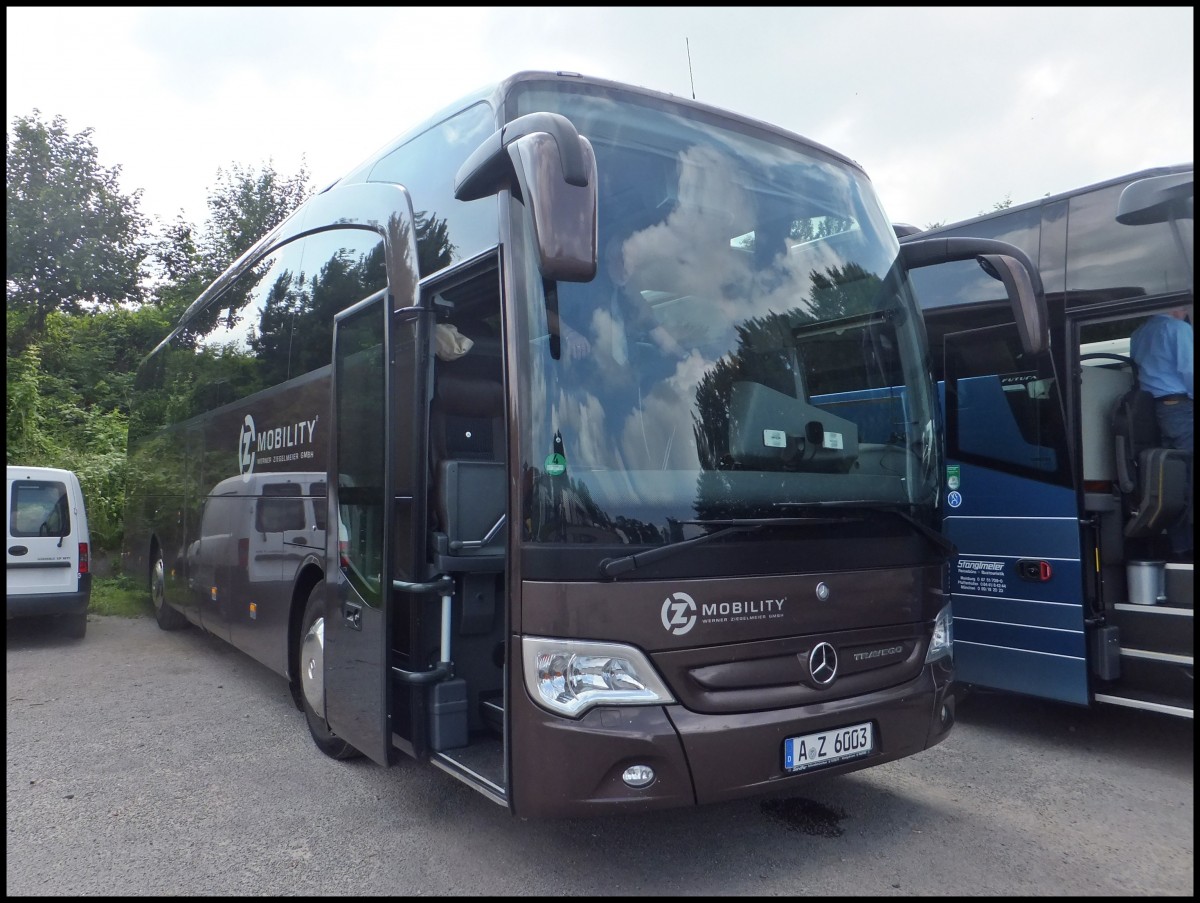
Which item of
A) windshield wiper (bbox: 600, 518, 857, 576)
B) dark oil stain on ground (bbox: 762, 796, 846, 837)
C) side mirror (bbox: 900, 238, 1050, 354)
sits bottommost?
dark oil stain on ground (bbox: 762, 796, 846, 837)

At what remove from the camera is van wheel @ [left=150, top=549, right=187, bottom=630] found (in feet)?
32.8

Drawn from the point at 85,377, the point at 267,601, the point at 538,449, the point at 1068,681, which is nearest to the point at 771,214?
the point at 538,449

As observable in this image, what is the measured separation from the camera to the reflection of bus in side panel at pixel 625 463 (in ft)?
11.2

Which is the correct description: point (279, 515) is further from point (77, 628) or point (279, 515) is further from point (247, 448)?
point (77, 628)

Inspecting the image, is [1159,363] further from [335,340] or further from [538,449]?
[335,340]

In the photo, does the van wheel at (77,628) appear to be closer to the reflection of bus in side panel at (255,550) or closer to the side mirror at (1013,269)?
the reflection of bus in side panel at (255,550)

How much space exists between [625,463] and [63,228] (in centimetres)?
3027

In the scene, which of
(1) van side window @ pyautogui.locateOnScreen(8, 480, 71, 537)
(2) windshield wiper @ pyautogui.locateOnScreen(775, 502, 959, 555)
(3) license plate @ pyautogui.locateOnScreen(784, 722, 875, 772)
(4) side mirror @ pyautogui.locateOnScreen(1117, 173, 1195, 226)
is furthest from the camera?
(1) van side window @ pyautogui.locateOnScreen(8, 480, 71, 537)

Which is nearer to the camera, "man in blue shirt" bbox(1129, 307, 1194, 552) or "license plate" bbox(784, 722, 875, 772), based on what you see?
"license plate" bbox(784, 722, 875, 772)

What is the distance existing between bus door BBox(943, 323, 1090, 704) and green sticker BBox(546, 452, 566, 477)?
2916 millimetres

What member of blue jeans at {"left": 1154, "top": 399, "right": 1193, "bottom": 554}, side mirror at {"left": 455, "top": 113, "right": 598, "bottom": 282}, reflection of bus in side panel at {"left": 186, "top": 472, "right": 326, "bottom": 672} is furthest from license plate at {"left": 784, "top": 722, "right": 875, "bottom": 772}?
reflection of bus in side panel at {"left": 186, "top": 472, "right": 326, "bottom": 672}

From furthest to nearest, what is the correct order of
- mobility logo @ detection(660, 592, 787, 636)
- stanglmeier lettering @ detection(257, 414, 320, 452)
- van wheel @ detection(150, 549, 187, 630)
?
van wheel @ detection(150, 549, 187, 630) → stanglmeier lettering @ detection(257, 414, 320, 452) → mobility logo @ detection(660, 592, 787, 636)

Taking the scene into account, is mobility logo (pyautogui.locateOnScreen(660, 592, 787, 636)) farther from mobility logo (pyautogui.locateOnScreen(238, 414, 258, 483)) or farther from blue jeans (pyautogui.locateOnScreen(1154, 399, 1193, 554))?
mobility logo (pyautogui.locateOnScreen(238, 414, 258, 483))

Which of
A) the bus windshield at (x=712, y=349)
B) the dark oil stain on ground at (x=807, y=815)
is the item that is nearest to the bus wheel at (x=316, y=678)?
the dark oil stain on ground at (x=807, y=815)
